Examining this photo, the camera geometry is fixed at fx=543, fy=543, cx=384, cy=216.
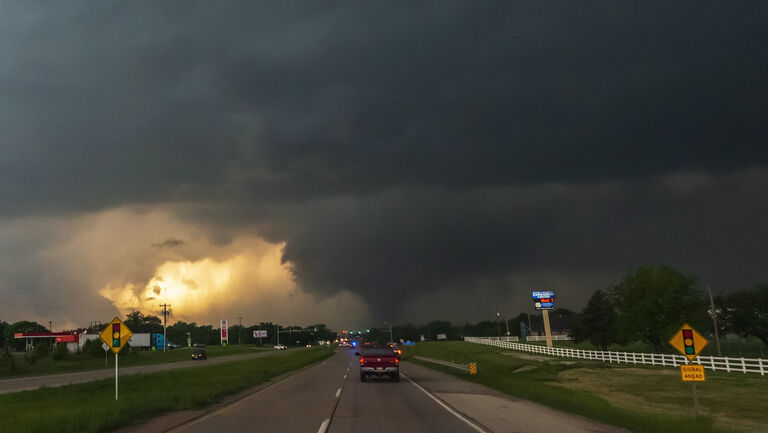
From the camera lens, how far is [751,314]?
316 ft

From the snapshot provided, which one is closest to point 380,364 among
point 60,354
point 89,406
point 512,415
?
point 512,415

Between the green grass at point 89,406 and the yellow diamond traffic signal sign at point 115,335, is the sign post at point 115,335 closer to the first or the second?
the yellow diamond traffic signal sign at point 115,335

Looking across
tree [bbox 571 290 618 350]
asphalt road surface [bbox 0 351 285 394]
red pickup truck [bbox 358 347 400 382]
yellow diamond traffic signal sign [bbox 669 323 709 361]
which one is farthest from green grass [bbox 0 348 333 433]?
tree [bbox 571 290 618 350]

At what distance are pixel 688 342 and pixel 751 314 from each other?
97.5 metres

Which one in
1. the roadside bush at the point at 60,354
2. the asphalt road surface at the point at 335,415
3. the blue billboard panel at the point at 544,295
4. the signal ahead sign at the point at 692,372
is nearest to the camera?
the asphalt road surface at the point at 335,415

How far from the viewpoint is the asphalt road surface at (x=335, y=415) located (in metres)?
14.1

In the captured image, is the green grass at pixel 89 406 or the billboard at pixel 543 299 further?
the billboard at pixel 543 299

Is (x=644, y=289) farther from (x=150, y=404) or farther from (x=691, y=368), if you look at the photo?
(x=150, y=404)

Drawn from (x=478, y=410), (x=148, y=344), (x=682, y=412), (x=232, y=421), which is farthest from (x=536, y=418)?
(x=148, y=344)

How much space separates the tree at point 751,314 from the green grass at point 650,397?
225 feet

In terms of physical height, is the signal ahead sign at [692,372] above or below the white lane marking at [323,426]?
above

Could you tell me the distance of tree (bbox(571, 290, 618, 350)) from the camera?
9488cm

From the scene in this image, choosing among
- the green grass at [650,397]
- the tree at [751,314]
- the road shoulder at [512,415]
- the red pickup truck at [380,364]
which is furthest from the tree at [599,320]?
the road shoulder at [512,415]

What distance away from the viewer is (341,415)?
54.8 ft
